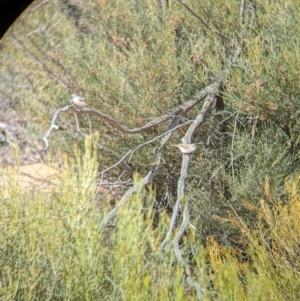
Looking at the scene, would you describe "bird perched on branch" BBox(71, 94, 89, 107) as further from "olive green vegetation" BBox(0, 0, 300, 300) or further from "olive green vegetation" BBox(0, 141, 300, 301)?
"olive green vegetation" BBox(0, 141, 300, 301)

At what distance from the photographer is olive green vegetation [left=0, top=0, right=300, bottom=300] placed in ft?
17.3

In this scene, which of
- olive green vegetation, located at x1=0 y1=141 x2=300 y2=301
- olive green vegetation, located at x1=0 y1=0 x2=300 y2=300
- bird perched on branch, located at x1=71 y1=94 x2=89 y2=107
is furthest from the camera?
bird perched on branch, located at x1=71 y1=94 x2=89 y2=107

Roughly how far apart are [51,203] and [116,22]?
334cm

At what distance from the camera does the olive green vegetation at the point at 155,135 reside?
5.28m

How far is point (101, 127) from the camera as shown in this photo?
831 cm

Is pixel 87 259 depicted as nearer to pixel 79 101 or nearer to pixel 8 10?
pixel 8 10

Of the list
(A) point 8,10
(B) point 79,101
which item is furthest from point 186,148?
(A) point 8,10

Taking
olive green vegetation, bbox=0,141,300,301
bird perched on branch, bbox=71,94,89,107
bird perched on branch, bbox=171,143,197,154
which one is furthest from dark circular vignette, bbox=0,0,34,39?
bird perched on branch, bbox=171,143,197,154

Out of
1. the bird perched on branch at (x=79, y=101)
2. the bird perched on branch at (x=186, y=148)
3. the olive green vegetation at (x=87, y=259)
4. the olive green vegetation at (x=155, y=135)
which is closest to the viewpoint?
the olive green vegetation at (x=87, y=259)

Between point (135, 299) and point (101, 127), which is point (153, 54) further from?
point (135, 299)

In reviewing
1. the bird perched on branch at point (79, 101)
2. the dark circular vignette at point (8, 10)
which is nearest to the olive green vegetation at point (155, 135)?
the bird perched on branch at point (79, 101)

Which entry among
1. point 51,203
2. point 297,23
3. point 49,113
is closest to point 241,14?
point 297,23

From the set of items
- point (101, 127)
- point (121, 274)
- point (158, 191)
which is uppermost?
point (121, 274)

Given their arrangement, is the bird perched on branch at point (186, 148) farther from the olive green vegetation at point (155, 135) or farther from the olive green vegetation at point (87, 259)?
the olive green vegetation at point (87, 259)
